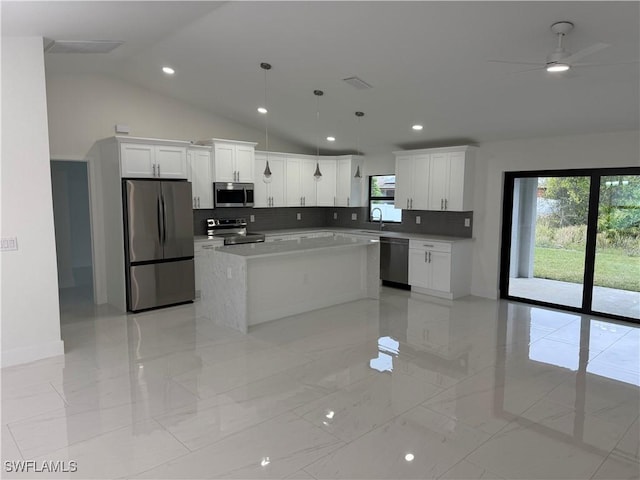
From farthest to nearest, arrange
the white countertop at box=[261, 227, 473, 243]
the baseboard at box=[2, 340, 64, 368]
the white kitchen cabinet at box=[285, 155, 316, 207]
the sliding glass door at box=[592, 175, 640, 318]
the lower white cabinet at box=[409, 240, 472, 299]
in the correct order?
the white kitchen cabinet at box=[285, 155, 316, 207]
the white countertop at box=[261, 227, 473, 243]
the lower white cabinet at box=[409, 240, 472, 299]
the sliding glass door at box=[592, 175, 640, 318]
the baseboard at box=[2, 340, 64, 368]

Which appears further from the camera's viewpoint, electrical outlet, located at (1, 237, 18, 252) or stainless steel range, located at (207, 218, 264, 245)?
stainless steel range, located at (207, 218, 264, 245)

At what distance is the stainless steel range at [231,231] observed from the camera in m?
7.00

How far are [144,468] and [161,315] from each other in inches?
132

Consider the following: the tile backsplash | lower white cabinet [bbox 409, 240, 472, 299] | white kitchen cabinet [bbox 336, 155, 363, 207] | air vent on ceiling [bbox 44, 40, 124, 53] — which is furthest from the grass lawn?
air vent on ceiling [bbox 44, 40, 124, 53]

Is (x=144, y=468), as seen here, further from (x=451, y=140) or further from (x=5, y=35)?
(x=451, y=140)

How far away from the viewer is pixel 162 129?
671cm

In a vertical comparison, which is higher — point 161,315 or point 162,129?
point 162,129

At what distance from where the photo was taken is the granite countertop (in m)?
5.19

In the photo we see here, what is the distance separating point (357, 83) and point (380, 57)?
28.3 inches

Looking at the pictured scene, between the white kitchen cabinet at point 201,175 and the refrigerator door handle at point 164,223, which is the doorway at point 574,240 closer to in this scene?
the white kitchen cabinet at point 201,175

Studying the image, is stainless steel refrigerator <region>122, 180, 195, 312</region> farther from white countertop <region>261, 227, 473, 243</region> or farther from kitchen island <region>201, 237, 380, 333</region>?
white countertop <region>261, 227, 473, 243</region>

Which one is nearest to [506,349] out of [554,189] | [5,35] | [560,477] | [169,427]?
[560,477]

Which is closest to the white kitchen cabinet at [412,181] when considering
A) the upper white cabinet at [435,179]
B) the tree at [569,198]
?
the upper white cabinet at [435,179]

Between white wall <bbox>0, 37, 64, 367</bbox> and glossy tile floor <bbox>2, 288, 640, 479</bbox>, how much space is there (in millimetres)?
303
